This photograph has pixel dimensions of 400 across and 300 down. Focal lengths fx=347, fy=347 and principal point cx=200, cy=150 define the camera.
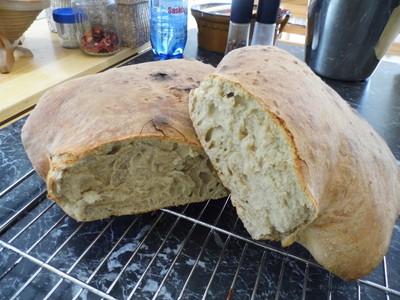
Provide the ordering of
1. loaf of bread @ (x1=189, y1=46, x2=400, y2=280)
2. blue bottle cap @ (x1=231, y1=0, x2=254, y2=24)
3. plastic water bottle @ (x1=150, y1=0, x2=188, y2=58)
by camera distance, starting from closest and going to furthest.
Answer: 1. loaf of bread @ (x1=189, y1=46, x2=400, y2=280)
2. blue bottle cap @ (x1=231, y1=0, x2=254, y2=24)
3. plastic water bottle @ (x1=150, y1=0, x2=188, y2=58)

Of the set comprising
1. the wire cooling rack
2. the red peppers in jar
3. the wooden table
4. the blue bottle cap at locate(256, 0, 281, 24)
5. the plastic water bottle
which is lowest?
the wooden table

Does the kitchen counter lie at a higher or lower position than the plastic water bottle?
lower

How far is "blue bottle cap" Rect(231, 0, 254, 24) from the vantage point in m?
1.52

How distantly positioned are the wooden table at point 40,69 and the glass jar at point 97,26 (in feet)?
0.18

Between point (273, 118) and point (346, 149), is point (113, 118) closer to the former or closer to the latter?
point (273, 118)

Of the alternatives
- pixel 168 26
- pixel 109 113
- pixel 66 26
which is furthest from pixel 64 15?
pixel 109 113

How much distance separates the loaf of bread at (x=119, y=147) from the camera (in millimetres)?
854

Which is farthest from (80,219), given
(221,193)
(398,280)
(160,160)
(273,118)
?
(398,280)

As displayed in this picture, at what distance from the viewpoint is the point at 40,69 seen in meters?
1.87

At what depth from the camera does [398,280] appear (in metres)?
0.89

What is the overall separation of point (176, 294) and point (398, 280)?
1.87ft

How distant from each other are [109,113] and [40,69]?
3.99 ft

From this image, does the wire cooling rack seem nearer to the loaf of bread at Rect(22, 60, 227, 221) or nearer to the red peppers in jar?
the loaf of bread at Rect(22, 60, 227, 221)

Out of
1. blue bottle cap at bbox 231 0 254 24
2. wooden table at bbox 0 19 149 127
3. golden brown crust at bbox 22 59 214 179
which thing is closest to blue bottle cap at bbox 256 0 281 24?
blue bottle cap at bbox 231 0 254 24
